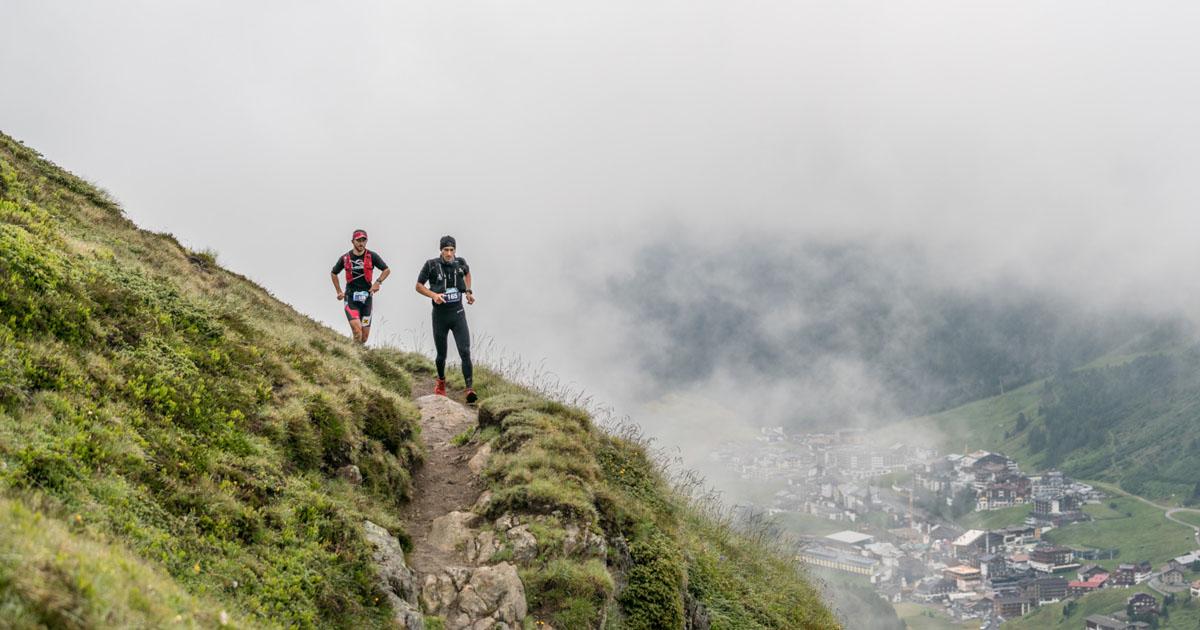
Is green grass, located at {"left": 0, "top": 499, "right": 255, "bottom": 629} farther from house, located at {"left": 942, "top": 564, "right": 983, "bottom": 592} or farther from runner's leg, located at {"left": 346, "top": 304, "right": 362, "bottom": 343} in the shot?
house, located at {"left": 942, "top": 564, "right": 983, "bottom": 592}

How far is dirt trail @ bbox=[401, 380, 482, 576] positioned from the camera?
10.3 metres

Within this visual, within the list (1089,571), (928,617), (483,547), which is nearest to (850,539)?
(928,617)

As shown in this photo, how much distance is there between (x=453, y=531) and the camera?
1088cm

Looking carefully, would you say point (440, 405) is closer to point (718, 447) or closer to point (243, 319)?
point (243, 319)

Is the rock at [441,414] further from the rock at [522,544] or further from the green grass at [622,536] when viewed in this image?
the rock at [522,544]

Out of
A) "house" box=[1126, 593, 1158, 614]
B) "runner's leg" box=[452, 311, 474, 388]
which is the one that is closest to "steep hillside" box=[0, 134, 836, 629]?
"runner's leg" box=[452, 311, 474, 388]

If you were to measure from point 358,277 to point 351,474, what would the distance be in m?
9.21

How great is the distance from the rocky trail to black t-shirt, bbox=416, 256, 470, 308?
3.34 meters

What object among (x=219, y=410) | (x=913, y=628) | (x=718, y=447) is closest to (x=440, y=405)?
(x=219, y=410)

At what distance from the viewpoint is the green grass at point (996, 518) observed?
156125 millimetres

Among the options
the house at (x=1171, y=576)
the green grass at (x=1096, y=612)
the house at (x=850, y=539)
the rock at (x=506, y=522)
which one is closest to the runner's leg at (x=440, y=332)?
the rock at (x=506, y=522)

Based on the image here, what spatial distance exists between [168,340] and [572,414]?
751 cm

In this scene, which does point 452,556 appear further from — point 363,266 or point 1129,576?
point 1129,576

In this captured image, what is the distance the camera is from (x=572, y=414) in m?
15.0
